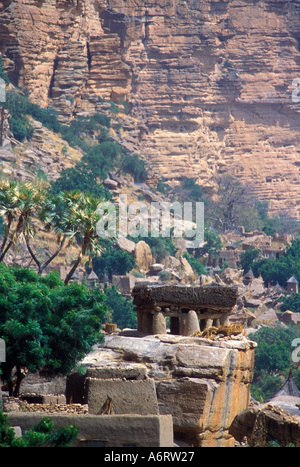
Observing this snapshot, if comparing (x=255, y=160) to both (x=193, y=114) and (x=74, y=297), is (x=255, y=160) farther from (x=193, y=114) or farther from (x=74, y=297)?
(x=74, y=297)

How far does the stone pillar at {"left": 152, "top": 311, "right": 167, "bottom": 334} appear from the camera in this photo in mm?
30078

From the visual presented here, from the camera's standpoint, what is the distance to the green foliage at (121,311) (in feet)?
248

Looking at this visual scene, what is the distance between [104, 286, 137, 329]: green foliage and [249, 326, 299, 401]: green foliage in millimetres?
8805

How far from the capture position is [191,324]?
100 feet

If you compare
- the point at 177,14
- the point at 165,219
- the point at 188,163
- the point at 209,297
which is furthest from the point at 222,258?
the point at 209,297

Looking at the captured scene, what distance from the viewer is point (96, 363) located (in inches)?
1077

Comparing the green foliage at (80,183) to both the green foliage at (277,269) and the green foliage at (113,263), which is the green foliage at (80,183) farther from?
the green foliage at (277,269)

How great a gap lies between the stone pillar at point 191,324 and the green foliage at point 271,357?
91.0 ft

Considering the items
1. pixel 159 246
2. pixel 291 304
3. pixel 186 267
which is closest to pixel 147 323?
pixel 291 304

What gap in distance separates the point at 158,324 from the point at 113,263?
5690 cm

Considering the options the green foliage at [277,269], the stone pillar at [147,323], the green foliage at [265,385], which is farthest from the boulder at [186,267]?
the stone pillar at [147,323]

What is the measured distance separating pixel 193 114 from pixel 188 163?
5907 mm

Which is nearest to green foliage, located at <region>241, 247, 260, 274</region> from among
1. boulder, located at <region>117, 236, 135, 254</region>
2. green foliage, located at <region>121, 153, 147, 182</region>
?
boulder, located at <region>117, 236, 135, 254</region>
